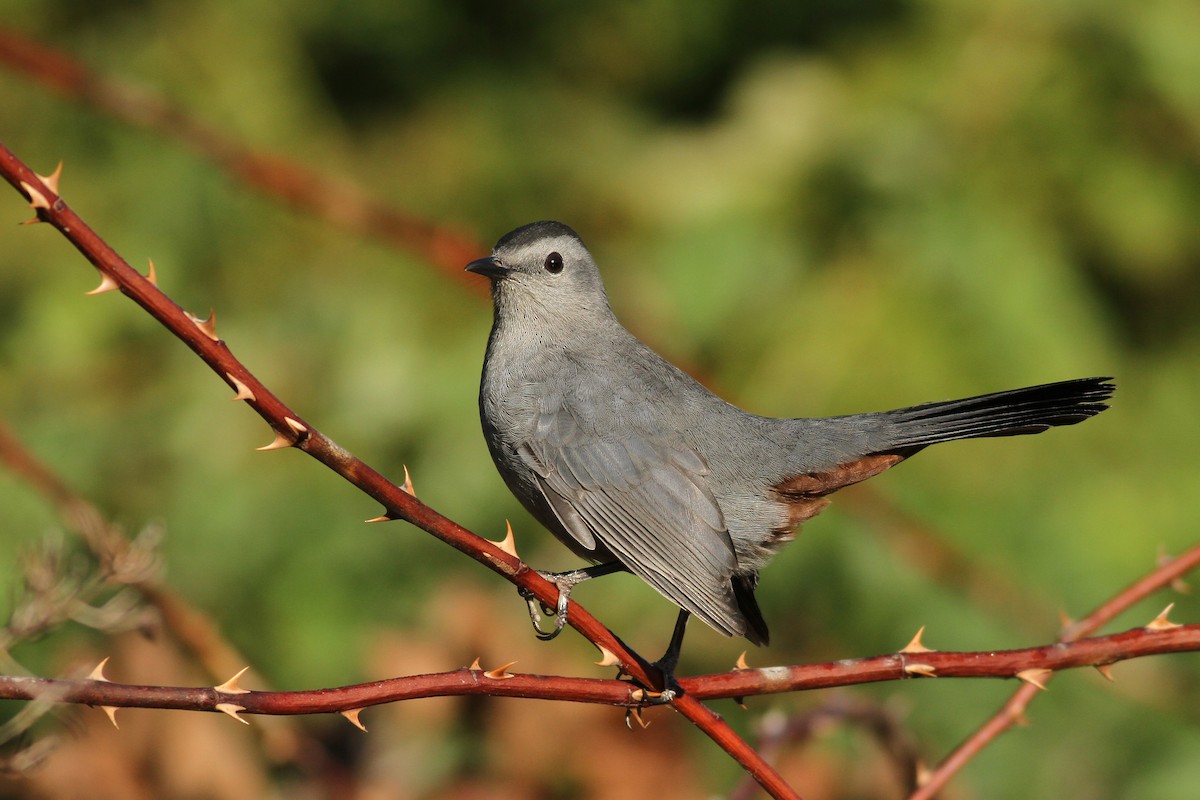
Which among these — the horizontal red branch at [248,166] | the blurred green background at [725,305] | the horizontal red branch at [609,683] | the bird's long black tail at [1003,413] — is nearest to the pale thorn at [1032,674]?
the horizontal red branch at [609,683]

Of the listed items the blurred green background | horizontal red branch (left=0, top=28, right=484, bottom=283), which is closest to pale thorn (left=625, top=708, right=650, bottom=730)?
horizontal red branch (left=0, top=28, right=484, bottom=283)

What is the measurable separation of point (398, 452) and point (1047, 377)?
2.50 meters

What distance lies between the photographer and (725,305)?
488 cm

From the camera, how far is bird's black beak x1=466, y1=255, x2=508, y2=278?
3.12 metres

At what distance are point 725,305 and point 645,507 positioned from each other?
219 centimetres

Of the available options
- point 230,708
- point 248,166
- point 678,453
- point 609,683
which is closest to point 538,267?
point 678,453

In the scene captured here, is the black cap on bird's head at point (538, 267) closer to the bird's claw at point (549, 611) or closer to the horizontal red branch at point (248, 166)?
the horizontal red branch at point (248, 166)

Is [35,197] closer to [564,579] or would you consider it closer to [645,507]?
[564,579]

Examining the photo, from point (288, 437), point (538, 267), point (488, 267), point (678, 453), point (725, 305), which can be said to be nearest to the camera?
point (288, 437)

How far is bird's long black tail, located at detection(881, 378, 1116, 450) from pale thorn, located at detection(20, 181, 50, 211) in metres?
1.81

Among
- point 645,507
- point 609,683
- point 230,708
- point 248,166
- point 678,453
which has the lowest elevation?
point 230,708

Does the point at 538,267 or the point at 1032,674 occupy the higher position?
the point at 538,267

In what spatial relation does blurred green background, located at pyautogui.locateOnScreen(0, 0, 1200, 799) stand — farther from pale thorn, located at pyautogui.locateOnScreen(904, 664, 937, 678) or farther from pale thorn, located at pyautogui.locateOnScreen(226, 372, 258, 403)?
pale thorn, located at pyautogui.locateOnScreen(226, 372, 258, 403)

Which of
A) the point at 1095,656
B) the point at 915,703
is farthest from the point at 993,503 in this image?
the point at 1095,656
